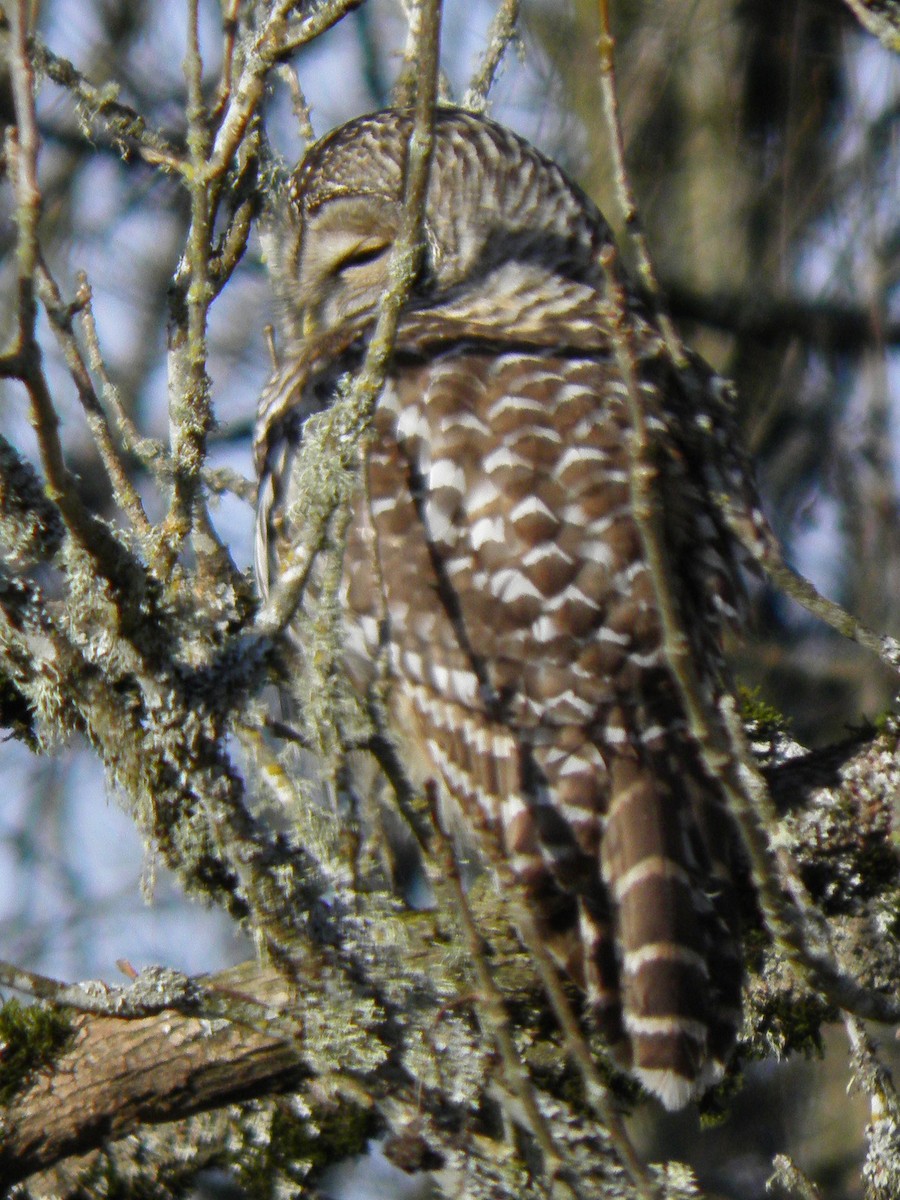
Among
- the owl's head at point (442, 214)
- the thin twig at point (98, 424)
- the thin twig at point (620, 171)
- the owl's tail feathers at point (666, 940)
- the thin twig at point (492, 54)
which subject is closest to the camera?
the thin twig at point (620, 171)

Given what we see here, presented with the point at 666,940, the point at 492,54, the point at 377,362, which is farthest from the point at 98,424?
the point at 492,54

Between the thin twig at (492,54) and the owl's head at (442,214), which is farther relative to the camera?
the thin twig at (492,54)

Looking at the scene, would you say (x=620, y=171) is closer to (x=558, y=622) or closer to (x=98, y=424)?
(x=558, y=622)

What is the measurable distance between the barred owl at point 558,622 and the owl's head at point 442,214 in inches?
→ 14.3

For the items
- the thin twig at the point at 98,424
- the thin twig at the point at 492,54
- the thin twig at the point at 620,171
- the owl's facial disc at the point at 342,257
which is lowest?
the thin twig at the point at 620,171

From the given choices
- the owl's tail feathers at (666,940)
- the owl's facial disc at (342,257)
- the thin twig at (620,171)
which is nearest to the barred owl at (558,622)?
the owl's tail feathers at (666,940)

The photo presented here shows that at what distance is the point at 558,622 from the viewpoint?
96.9 inches

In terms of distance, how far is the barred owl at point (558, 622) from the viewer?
2307 millimetres

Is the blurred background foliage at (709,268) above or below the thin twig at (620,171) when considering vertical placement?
above

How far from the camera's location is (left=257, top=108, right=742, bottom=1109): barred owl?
231 cm

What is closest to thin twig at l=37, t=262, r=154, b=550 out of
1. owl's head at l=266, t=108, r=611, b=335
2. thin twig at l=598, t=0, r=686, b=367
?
thin twig at l=598, t=0, r=686, b=367

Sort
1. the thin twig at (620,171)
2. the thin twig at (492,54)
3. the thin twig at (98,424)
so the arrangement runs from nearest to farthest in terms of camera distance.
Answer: the thin twig at (620,171) < the thin twig at (98,424) < the thin twig at (492,54)

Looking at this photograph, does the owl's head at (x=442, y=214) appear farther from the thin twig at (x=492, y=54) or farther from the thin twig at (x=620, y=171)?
the thin twig at (x=620, y=171)

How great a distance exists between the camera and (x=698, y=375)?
3123 millimetres
